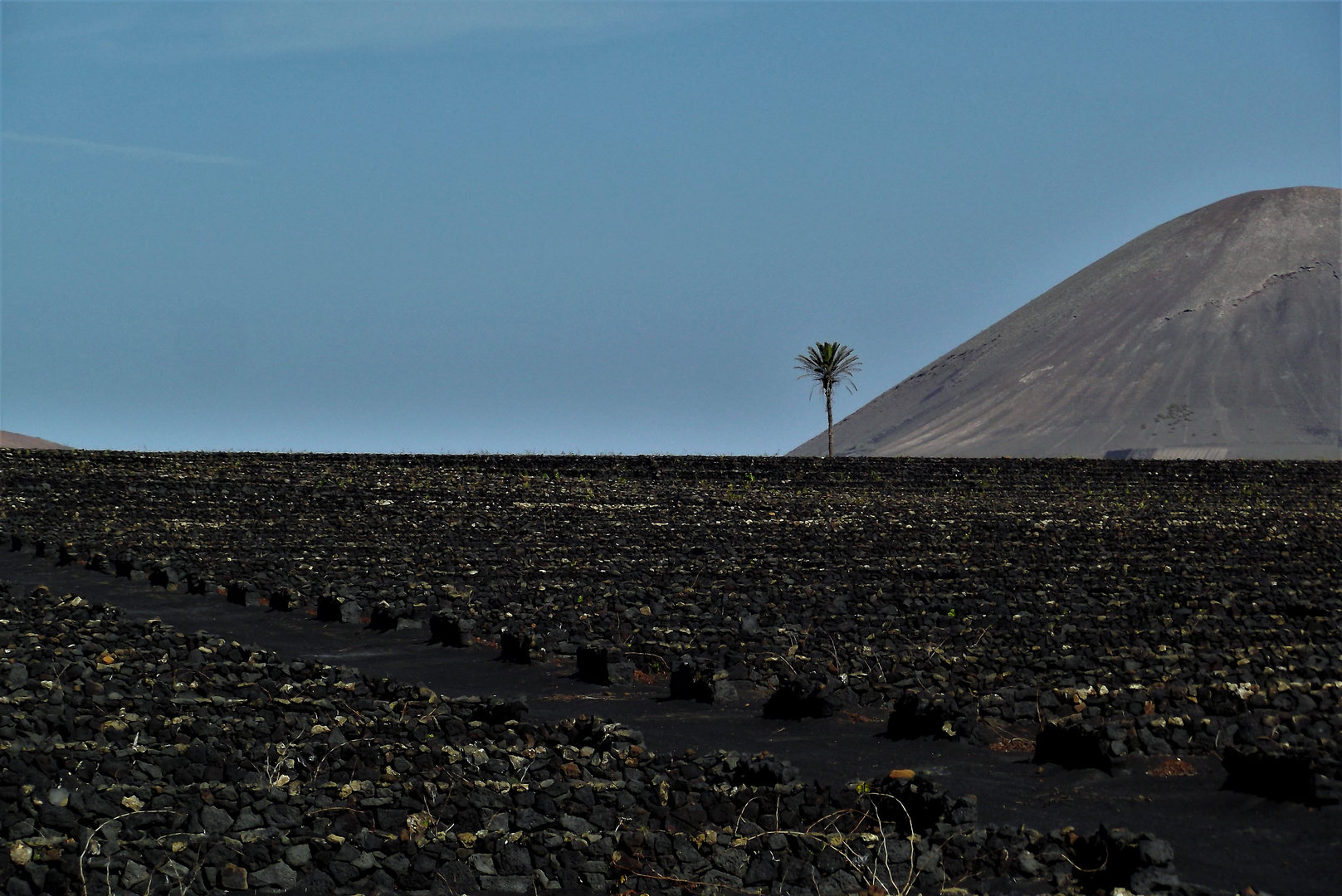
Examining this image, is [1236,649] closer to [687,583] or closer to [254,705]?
[687,583]

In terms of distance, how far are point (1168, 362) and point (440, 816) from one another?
408 feet

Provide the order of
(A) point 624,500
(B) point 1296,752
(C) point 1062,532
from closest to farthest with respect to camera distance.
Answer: (B) point 1296,752 → (C) point 1062,532 → (A) point 624,500

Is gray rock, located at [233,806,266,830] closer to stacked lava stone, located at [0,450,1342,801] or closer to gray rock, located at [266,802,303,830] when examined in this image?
gray rock, located at [266,802,303,830]

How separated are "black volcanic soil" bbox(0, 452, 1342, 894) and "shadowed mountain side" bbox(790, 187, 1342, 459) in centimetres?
7047

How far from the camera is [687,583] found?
2052 cm

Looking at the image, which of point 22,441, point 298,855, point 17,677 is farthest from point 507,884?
point 22,441

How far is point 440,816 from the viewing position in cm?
835

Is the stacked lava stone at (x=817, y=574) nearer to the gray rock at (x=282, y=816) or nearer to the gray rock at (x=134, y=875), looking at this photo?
the gray rock at (x=282, y=816)

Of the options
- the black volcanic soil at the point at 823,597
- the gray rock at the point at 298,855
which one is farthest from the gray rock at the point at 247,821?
the black volcanic soil at the point at 823,597

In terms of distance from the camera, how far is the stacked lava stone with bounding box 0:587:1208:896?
7.58m

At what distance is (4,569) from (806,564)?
15474mm

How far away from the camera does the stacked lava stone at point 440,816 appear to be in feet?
24.9

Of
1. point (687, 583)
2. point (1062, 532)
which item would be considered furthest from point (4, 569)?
point (1062, 532)

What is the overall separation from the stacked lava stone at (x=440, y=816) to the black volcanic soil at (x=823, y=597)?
3.76ft
